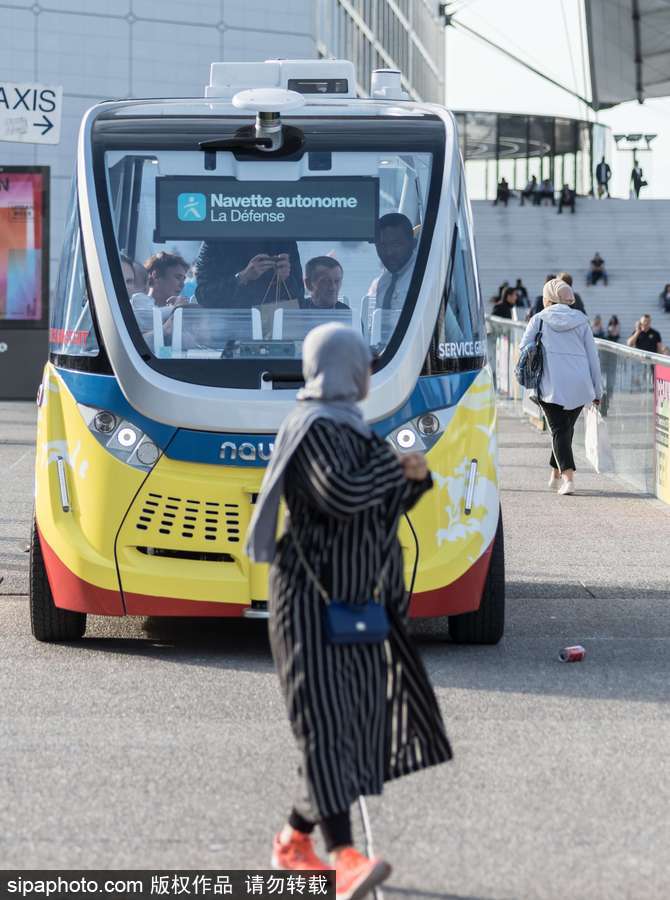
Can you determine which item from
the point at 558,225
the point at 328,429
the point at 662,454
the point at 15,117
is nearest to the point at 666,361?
the point at 662,454

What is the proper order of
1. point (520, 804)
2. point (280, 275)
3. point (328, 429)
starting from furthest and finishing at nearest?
1. point (280, 275)
2. point (520, 804)
3. point (328, 429)

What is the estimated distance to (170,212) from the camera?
858 centimetres

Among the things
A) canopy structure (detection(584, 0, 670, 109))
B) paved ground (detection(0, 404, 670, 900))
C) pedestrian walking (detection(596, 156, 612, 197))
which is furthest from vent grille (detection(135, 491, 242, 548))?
canopy structure (detection(584, 0, 670, 109))

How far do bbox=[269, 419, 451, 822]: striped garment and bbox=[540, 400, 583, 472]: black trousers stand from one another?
997 centimetres

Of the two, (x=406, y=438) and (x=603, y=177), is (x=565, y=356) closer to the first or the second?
(x=406, y=438)

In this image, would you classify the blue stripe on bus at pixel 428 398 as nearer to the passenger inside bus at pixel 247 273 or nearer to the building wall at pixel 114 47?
the passenger inside bus at pixel 247 273

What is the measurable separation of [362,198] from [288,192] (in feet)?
1.16

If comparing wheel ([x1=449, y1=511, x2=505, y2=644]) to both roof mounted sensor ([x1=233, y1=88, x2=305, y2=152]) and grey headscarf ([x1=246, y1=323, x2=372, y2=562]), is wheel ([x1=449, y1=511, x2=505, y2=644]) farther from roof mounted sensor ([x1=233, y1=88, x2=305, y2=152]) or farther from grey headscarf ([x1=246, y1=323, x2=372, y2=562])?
grey headscarf ([x1=246, y1=323, x2=372, y2=562])

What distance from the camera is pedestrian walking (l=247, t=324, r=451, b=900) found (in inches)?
179

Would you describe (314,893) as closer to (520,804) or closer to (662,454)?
(520,804)

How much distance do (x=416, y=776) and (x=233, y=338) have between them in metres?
2.90

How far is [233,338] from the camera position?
8.23 meters

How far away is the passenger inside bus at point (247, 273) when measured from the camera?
8.35 meters

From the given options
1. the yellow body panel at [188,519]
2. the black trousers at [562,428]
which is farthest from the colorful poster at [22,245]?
the yellow body panel at [188,519]
